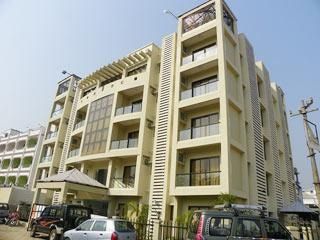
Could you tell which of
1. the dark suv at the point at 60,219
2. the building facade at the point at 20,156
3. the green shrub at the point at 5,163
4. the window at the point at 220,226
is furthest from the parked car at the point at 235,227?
the green shrub at the point at 5,163

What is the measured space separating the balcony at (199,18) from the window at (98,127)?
373 inches

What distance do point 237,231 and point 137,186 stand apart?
13.0m

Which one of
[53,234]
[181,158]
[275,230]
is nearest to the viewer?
[275,230]

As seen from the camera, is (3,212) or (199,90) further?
(3,212)

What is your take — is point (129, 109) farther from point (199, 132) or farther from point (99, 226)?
point (99, 226)

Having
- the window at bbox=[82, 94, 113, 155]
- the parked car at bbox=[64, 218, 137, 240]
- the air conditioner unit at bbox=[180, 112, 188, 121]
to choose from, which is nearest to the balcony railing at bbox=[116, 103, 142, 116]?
the window at bbox=[82, 94, 113, 155]

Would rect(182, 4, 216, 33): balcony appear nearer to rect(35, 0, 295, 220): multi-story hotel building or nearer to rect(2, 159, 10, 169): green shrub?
rect(35, 0, 295, 220): multi-story hotel building

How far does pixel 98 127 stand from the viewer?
26.6 m

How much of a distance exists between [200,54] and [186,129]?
6.05m

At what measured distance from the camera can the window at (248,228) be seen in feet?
29.5

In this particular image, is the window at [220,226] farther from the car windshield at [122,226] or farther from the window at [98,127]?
the window at [98,127]

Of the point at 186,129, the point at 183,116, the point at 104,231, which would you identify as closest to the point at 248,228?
the point at 104,231

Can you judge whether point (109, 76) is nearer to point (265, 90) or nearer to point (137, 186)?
point (137, 186)

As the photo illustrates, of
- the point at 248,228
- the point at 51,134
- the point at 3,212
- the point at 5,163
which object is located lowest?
the point at 248,228
